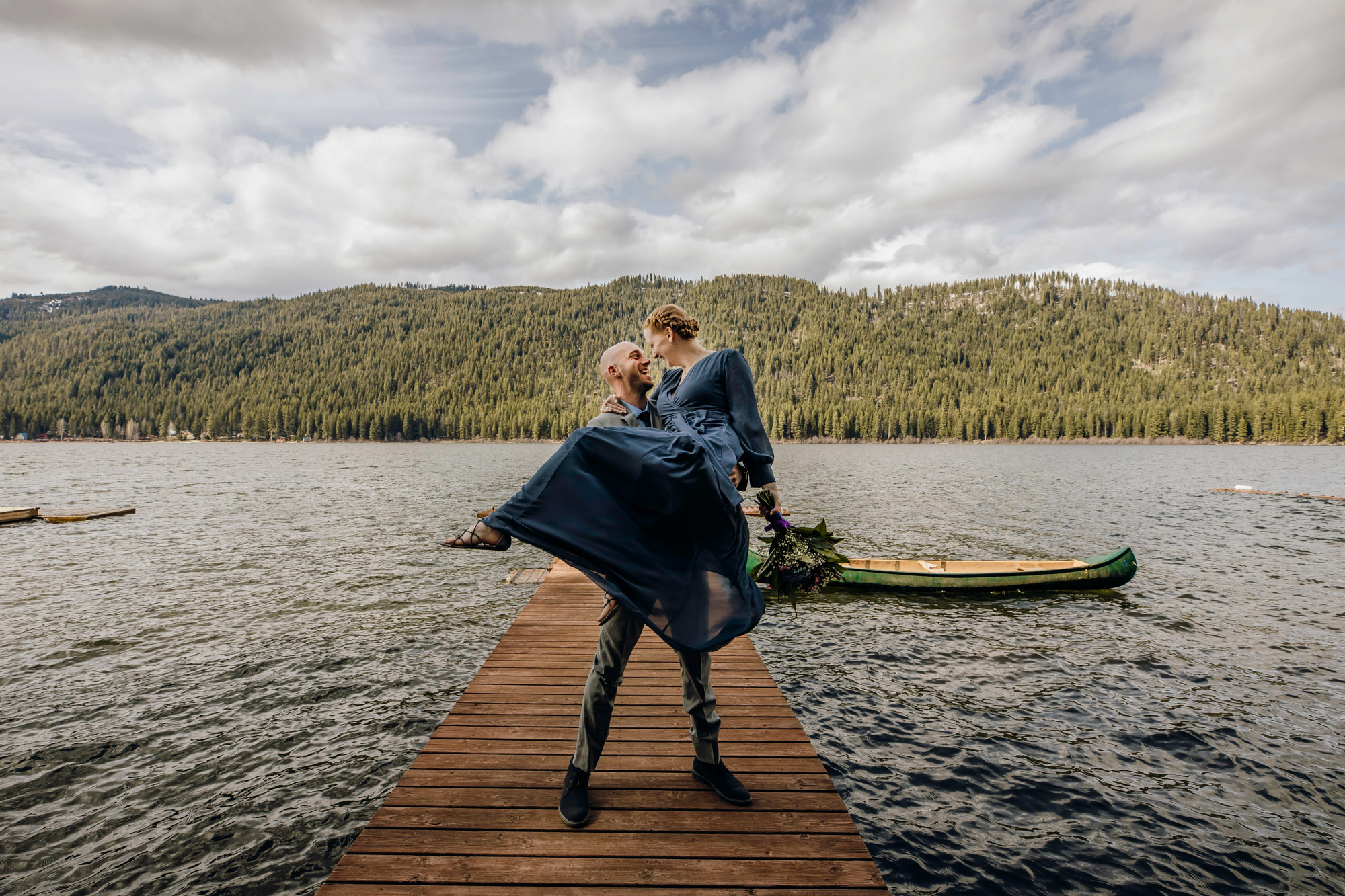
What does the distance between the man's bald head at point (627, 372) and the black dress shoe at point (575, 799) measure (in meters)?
2.45

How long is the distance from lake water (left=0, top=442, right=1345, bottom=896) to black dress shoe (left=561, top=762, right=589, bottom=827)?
10.5ft

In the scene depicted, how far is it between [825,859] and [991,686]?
8.23 m

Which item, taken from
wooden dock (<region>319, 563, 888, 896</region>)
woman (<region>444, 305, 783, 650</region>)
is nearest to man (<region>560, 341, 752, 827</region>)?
wooden dock (<region>319, 563, 888, 896</region>)

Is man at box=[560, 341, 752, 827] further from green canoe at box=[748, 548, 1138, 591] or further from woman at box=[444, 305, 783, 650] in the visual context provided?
green canoe at box=[748, 548, 1138, 591]

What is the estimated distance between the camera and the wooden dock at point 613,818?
3607 millimetres

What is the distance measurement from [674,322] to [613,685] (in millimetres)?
2384

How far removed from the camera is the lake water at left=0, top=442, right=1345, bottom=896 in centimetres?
621

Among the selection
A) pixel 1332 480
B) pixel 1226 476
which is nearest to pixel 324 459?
pixel 1226 476

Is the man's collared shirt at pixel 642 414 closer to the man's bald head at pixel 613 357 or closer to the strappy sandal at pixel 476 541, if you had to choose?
the man's bald head at pixel 613 357

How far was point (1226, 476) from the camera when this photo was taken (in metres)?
59.7

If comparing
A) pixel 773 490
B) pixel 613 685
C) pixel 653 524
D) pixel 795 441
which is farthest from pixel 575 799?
pixel 795 441

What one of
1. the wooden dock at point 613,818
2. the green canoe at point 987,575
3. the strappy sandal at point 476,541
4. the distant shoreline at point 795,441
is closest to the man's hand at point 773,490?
the strappy sandal at point 476,541

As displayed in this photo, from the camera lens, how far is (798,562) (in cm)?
446

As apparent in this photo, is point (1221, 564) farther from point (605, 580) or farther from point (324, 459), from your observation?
point (324, 459)
